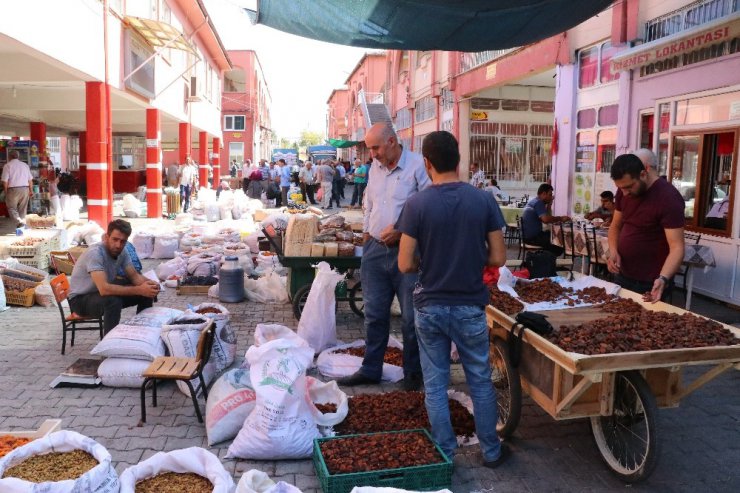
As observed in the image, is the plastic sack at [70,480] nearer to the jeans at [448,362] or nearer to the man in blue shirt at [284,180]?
the jeans at [448,362]

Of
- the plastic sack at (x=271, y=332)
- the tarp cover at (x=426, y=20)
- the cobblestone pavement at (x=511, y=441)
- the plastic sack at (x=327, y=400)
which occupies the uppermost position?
the tarp cover at (x=426, y=20)

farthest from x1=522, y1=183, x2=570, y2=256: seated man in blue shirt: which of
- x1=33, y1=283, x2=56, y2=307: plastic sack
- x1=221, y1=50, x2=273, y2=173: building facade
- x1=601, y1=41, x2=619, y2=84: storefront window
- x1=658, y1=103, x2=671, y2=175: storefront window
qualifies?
x1=221, y1=50, x2=273, y2=173: building facade

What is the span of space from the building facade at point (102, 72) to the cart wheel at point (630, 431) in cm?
829

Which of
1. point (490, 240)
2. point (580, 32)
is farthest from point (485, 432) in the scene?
point (580, 32)

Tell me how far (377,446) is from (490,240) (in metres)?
1.39

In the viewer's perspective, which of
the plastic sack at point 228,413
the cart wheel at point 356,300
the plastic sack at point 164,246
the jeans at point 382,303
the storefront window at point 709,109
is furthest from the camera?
the plastic sack at point 164,246

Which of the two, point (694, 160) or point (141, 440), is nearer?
point (141, 440)

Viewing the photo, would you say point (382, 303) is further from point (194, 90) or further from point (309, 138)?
point (309, 138)

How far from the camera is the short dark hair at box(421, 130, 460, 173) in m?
3.71

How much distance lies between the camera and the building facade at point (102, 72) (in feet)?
33.4

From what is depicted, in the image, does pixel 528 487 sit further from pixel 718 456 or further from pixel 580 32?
pixel 580 32

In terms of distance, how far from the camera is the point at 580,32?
13078 mm

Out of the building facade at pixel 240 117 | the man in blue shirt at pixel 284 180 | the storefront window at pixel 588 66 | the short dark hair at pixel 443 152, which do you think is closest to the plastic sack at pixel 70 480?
the short dark hair at pixel 443 152

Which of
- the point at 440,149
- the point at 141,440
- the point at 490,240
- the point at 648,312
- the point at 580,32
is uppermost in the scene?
the point at 580,32
